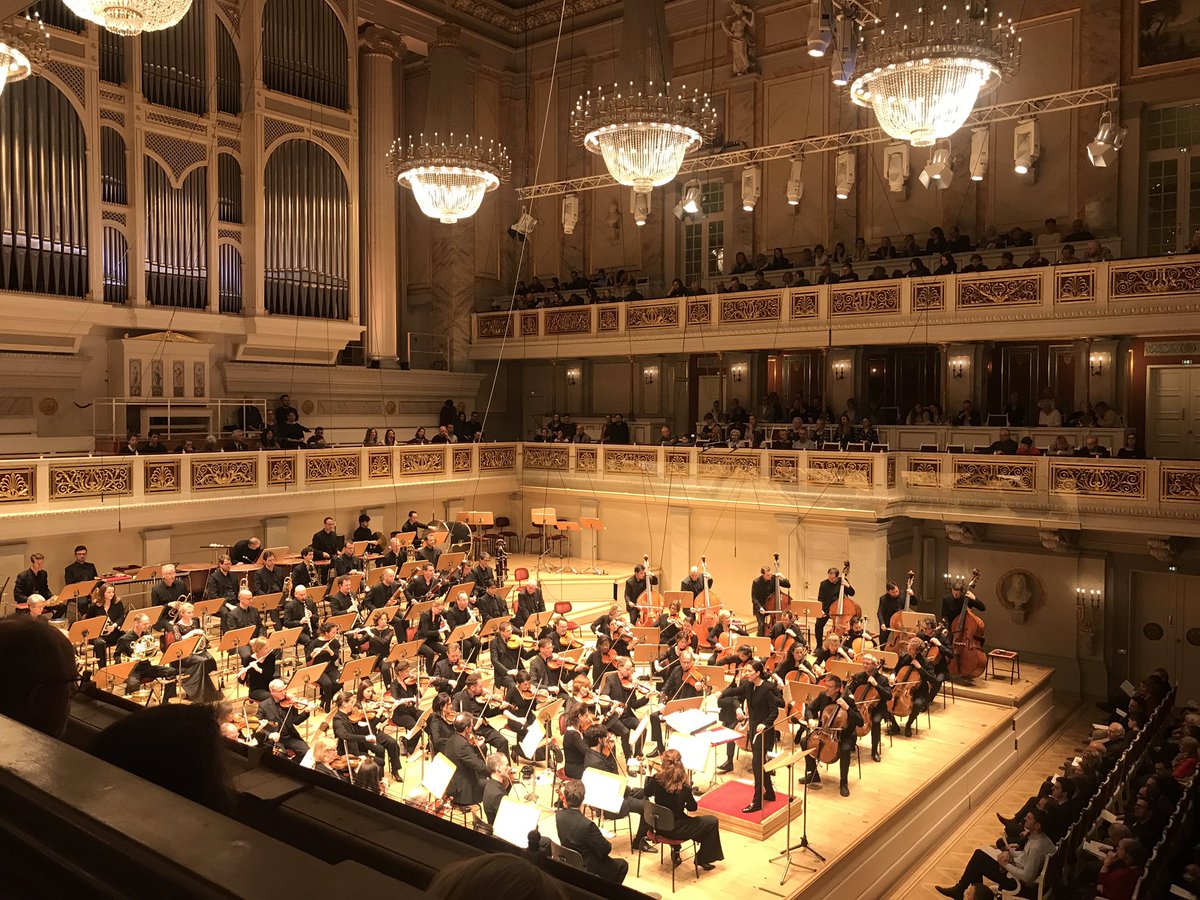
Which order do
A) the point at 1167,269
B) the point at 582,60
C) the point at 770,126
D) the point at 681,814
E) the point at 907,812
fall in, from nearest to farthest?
the point at 681,814 → the point at 907,812 → the point at 1167,269 → the point at 770,126 → the point at 582,60

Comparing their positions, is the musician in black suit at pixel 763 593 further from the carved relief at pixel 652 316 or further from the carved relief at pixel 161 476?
the carved relief at pixel 161 476

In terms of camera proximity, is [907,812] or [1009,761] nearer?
[907,812]

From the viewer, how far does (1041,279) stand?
16391 millimetres

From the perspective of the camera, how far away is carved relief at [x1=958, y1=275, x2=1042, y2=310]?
54.1 ft

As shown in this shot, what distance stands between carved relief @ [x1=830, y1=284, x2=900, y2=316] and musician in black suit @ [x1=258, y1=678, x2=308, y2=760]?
12729 millimetres

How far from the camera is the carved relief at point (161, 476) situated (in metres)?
15.1

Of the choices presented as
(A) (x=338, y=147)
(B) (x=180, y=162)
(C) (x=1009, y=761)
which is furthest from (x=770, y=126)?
(C) (x=1009, y=761)

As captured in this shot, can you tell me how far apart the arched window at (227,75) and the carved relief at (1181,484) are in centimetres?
1789

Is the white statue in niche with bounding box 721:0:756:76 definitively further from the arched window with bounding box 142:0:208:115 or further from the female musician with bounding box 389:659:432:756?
the female musician with bounding box 389:659:432:756

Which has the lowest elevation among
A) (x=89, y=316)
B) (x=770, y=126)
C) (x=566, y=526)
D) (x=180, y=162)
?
(x=566, y=526)

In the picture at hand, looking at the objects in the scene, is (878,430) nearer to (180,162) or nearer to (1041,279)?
(1041,279)

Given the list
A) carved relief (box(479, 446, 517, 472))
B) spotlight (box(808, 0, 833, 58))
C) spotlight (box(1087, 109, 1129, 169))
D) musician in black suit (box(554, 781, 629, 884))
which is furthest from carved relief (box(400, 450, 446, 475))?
spotlight (box(1087, 109, 1129, 169))

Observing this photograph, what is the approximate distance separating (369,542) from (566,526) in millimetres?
4633

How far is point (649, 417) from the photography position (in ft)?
78.9
